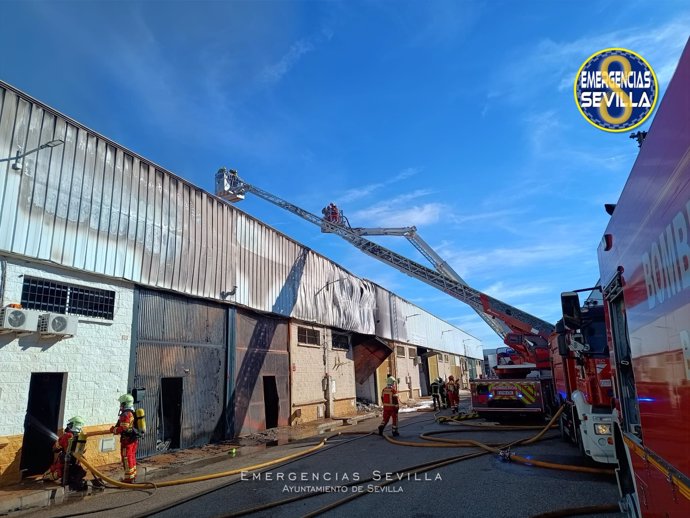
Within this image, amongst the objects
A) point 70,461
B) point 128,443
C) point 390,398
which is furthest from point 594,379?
point 70,461

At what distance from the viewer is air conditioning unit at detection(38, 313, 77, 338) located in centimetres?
899

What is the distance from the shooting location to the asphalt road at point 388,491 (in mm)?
A: 6141

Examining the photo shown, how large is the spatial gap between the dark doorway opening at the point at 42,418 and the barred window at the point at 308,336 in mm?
10711

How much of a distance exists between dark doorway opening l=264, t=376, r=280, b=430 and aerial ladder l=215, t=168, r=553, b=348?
1013cm

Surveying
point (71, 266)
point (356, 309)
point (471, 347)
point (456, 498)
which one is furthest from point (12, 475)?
point (471, 347)

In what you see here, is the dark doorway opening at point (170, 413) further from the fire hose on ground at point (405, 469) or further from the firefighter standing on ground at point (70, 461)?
the firefighter standing on ground at point (70, 461)

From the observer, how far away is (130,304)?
1145 cm

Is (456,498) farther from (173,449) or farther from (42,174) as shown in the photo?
(42,174)

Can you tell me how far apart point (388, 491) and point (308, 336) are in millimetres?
13772

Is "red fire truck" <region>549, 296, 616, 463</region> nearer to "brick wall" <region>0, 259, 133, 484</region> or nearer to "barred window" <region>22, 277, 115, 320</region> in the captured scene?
"brick wall" <region>0, 259, 133, 484</region>

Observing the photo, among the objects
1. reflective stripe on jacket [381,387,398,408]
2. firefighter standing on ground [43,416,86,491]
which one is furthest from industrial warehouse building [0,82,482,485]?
reflective stripe on jacket [381,387,398,408]

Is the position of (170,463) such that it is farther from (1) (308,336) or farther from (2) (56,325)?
(1) (308,336)

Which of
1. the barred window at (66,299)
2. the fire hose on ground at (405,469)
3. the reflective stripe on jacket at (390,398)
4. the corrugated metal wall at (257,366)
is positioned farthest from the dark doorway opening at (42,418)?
the reflective stripe on jacket at (390,398)

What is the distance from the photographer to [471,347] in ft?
198
